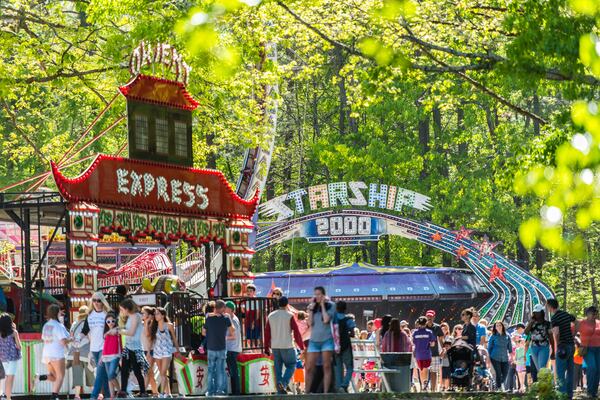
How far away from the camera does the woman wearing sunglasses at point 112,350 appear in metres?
22.2

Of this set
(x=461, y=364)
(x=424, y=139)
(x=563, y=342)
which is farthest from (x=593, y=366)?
(x=424, y=139)

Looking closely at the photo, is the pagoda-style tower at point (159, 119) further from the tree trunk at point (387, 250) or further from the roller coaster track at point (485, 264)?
the tree trunk at point (387, 250)

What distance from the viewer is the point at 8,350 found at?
2214 centimetres

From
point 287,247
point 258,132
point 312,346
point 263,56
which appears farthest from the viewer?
point 287,247

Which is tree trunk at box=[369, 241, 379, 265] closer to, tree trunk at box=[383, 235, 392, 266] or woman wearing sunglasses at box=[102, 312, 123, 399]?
tree trunk at box=[383, 235, 392, 266]

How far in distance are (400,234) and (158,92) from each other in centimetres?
1828

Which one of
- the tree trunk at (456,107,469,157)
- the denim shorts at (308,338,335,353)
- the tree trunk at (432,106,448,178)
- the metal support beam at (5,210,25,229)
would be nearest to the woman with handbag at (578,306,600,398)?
the denim shorts at (308,338,335,353)

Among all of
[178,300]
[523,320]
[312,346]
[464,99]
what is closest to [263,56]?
[178,300]

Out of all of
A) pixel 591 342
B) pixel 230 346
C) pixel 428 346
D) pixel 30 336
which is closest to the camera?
pixel 591 342

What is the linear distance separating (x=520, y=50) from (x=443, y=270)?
97.2 feet

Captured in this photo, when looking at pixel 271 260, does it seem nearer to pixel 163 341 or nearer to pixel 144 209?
pixel 144 209

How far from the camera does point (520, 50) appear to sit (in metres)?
17.6

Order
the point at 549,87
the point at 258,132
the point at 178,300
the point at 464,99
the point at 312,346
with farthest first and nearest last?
1. the point at 464,99
2. the point at 258,132
3. the point at 549,87
4. the point at 178,300
5. the point at 312,346

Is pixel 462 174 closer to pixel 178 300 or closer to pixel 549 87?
pixel 549 87
